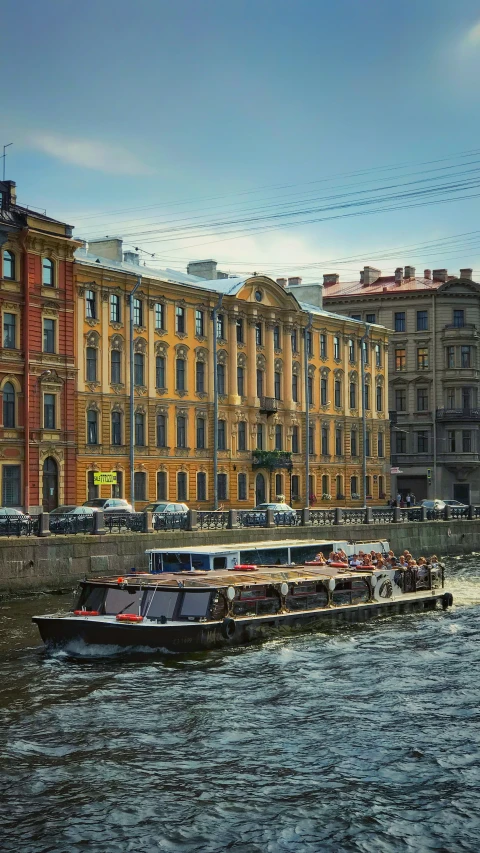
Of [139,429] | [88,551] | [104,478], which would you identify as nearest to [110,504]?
[104,478]

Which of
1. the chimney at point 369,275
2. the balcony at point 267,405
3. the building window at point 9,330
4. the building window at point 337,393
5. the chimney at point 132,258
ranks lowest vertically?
the balcony at point 267,405

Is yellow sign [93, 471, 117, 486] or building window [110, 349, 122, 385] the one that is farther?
building window [110, 349, 122, 385]

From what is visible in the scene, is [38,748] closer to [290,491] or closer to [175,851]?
[175,851]

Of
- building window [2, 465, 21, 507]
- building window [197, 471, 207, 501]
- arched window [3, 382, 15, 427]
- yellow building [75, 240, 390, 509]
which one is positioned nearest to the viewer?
building window [2, 465, 21, 507]

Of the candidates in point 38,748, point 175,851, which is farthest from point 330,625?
point 175,851

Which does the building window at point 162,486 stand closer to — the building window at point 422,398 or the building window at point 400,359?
the building window at point 422,398

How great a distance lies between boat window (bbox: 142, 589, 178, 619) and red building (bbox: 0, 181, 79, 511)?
2422 centimetres

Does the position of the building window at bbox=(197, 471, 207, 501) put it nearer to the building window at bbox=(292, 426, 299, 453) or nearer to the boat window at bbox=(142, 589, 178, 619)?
the building window at bbox=(292, 426, 299, 453)

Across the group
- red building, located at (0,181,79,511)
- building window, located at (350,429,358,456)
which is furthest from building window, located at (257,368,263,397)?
red building, located at (0,181,79,511)

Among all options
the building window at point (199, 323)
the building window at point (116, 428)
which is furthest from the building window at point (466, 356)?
the building window at point (116, 428)

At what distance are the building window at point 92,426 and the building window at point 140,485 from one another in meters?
3.29

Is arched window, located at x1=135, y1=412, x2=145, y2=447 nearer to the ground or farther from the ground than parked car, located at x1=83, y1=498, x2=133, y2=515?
farther from the ground

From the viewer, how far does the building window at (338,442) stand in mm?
72438

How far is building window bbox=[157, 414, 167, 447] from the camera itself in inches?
2311
